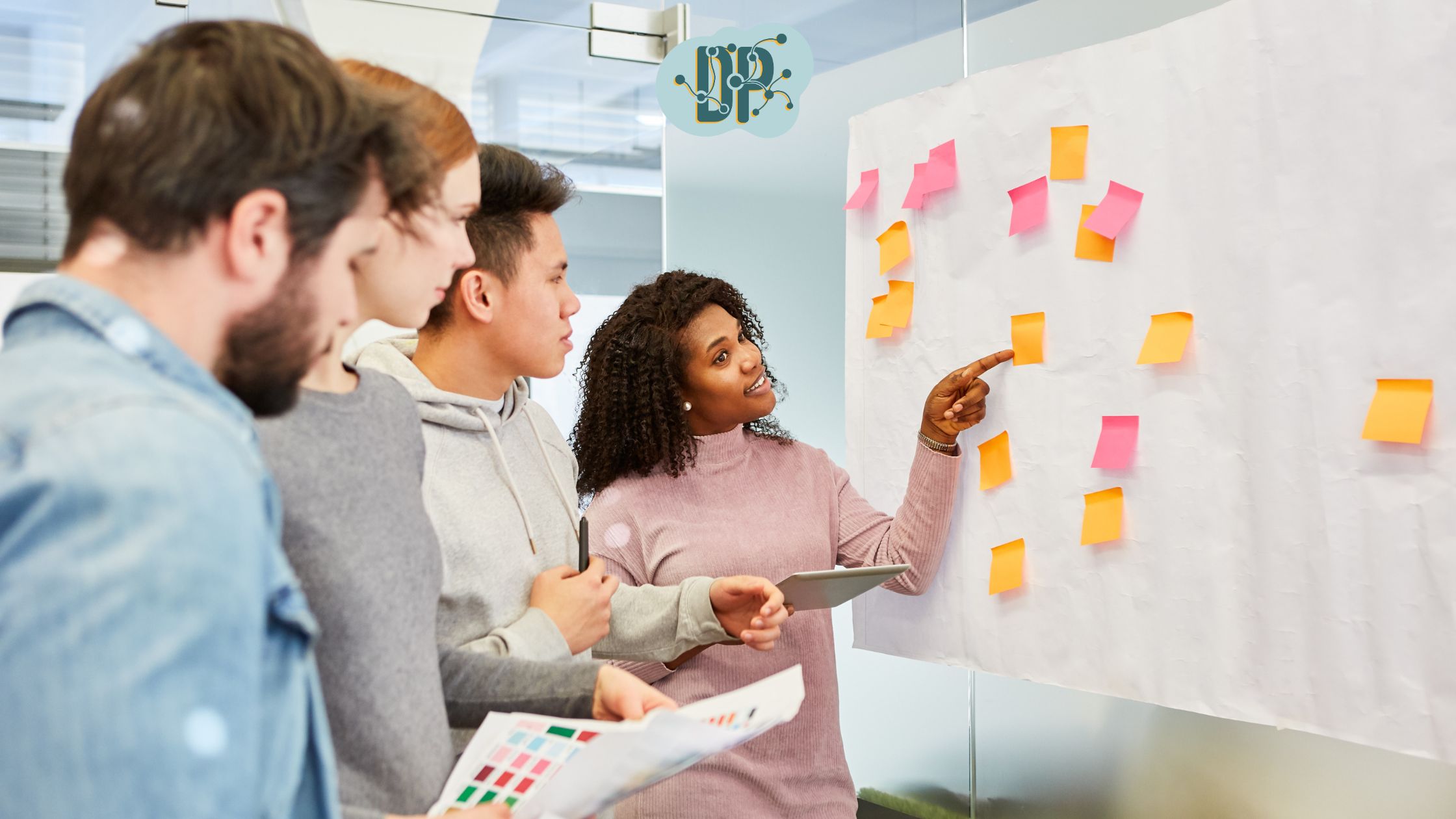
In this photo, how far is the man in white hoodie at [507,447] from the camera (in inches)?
47.8

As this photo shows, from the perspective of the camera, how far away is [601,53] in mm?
2451

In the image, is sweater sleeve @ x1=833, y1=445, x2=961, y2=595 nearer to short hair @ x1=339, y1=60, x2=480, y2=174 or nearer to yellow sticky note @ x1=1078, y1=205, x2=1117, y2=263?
yellow sticky note @ x1=1078, y1=205, x2=1117, y2=263

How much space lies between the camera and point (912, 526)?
5.93 feet

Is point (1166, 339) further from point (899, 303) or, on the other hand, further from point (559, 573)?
point (559, 573)

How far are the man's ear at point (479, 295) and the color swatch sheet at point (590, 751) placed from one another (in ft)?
1.86

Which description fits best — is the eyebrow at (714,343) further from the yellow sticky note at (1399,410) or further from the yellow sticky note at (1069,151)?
the yellow sticky note at (1399,410)

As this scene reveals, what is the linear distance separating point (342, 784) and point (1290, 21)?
4.32ft

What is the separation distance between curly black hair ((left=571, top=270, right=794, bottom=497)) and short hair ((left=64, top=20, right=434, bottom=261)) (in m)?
1.26

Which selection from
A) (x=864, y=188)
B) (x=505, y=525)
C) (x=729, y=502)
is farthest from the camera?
(x=864, y=188)

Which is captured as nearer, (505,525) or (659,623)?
(505,525)

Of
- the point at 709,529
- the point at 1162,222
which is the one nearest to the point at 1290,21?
the point at 1162,222

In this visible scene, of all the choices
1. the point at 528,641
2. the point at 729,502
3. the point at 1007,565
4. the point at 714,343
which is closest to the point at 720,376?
the point at 714,343

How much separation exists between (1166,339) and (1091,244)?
0.60 ft

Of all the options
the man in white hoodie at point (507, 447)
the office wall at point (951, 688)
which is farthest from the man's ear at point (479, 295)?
the office wall at point (951, 688)
